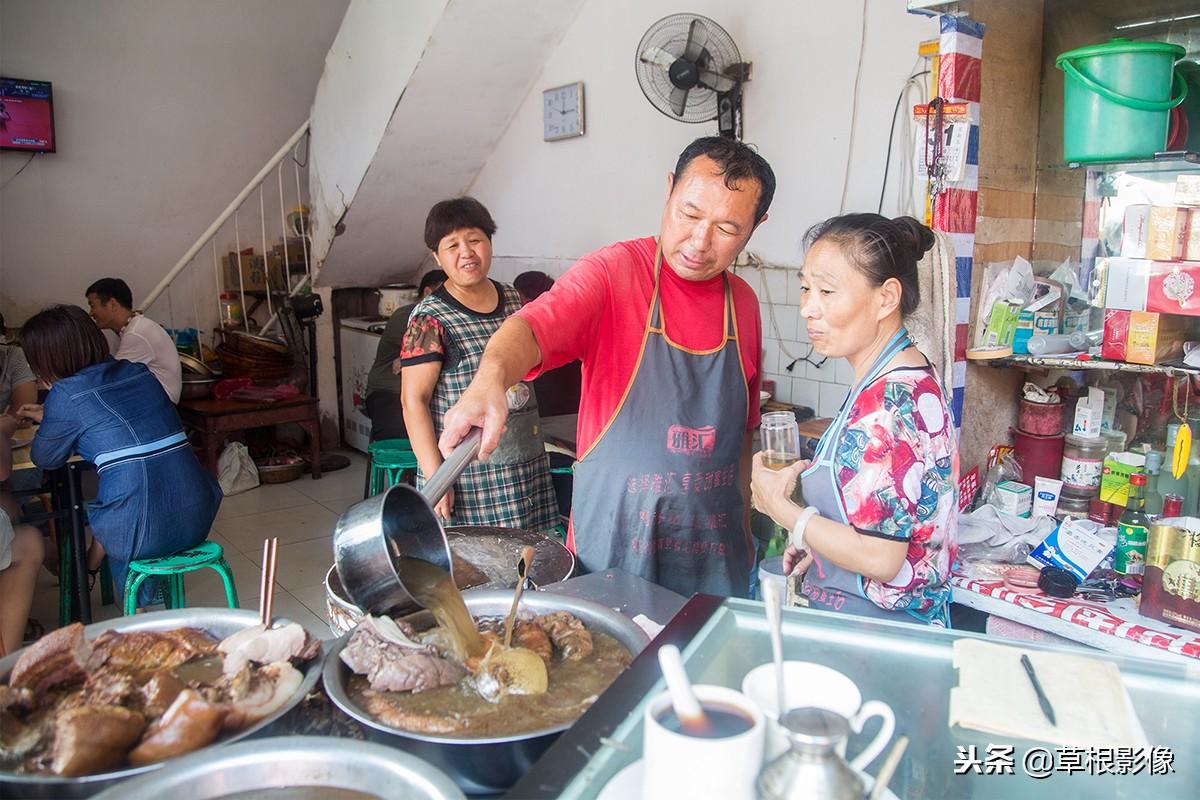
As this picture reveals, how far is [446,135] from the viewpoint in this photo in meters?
5.78

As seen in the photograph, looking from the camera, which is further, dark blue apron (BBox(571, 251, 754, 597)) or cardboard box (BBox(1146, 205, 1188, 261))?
cardboard box (BBox(1146, 205, 1188, 261))

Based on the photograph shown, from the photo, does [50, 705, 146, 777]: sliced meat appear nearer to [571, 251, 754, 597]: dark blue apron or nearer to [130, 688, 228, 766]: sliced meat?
[130, 688, 228, 766]: sliced meat

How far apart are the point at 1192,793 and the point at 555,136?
5.11 m

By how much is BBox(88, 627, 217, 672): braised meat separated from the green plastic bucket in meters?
2.59

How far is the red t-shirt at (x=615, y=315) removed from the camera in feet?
6.69

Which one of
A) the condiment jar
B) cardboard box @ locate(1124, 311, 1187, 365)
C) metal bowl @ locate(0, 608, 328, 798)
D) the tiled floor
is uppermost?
cardboard box @ locate(1124, 311, 1187, 365)

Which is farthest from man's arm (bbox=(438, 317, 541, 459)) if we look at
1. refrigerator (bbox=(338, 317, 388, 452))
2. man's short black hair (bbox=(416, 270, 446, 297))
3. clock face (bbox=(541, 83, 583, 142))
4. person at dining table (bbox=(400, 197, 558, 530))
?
refrigerator (bbox=(338, 317, 388, 452))

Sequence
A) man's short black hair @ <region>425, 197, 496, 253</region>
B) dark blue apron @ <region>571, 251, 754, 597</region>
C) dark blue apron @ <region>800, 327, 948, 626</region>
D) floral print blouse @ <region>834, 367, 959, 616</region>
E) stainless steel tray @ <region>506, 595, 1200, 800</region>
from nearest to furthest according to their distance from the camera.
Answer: stainless steel tray @ <region>506, 595, 1200, 800</region> → floral print blouse @ <region>834, 367, 959, 616</region> → dark blue apron @ <region>800, 327, 948, 626</region> → dark blue apron @ <region>571, 251, 754, 597</region> → man's short black hair @ <region>425, 197, 496, 253</region>

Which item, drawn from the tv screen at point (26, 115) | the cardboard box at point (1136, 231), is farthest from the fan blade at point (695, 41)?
the tv screen at point (26, 115)

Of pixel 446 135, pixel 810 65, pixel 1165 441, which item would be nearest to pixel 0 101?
pixel 446 135

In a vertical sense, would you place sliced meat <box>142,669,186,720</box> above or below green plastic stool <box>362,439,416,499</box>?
above

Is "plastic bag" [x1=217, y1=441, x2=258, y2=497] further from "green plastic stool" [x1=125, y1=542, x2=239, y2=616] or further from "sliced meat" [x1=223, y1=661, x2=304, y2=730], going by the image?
"sliced meat" [x1=223, y1=661, x2=304, y2=730]

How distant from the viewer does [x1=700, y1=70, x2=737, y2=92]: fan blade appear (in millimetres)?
4141

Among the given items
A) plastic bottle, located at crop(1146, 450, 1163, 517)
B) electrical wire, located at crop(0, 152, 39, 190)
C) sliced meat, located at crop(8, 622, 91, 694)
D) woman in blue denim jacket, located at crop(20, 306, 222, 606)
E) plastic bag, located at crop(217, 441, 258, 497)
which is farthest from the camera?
plastic bag, located at crop(217, 441, 258, 497)
